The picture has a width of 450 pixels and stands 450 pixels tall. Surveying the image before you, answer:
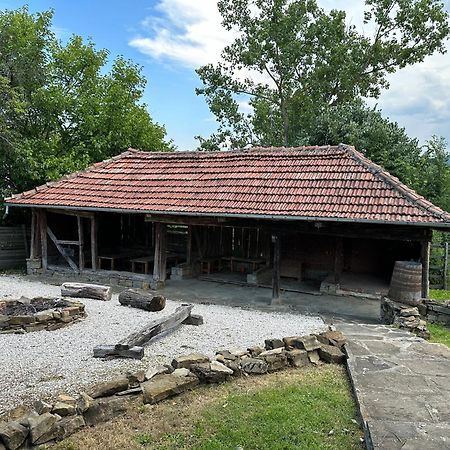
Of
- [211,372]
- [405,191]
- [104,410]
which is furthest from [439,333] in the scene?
[104,410]

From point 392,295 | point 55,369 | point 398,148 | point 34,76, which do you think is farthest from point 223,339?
point 34,76

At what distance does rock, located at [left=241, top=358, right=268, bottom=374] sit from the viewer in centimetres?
591

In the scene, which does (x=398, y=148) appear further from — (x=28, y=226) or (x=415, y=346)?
(x=28, y=226)

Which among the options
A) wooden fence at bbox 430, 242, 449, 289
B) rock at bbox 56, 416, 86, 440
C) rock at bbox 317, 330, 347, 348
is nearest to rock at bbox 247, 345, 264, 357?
rock at bbox 317, 330, 347, 348

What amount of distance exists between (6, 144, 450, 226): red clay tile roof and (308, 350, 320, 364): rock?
13.3 ft

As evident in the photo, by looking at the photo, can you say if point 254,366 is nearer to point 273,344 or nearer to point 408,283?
point 273,344

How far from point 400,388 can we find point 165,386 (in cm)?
267

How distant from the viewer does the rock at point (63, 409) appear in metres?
4.40

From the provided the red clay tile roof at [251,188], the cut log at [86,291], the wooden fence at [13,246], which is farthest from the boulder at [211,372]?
the wooden fence at [13,246]

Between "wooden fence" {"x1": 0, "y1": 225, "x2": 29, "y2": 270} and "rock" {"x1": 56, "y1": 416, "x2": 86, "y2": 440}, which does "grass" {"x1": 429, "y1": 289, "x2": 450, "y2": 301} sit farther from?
"wooden fence" {"x1": 0, "y1": 225, "x2": 29, "y2": 270}

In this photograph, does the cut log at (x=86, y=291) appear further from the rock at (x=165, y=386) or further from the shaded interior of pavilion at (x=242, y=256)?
the rock at (x=165, y=386)

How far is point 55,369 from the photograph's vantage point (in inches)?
242

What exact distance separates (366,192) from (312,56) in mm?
17115

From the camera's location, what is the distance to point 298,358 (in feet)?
20.6
